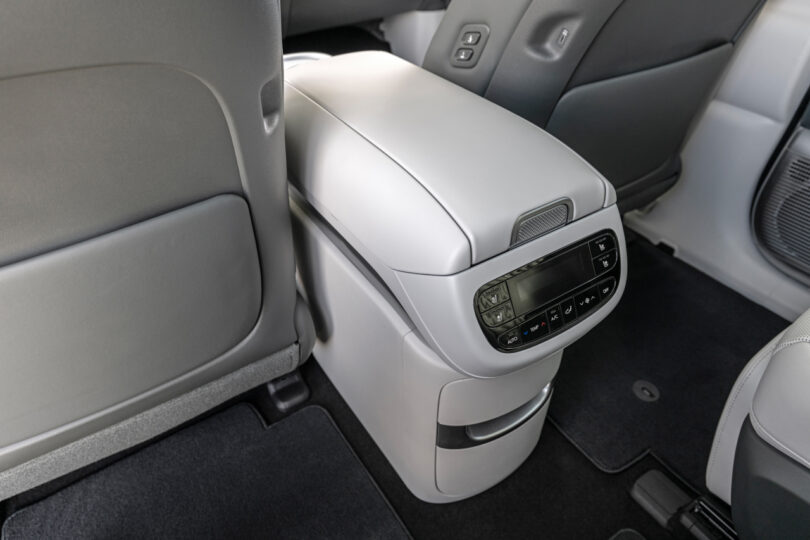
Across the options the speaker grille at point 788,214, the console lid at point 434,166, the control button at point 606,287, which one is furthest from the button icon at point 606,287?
the speaker grille at point 788,214

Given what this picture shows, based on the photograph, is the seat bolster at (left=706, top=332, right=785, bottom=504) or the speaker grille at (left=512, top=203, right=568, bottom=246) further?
the seat bolster at (left=706, top=332, right=785, bottom=504)

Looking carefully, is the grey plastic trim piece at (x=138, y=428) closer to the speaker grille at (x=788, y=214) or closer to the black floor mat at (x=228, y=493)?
the black floor mat at (x=228, y=493)

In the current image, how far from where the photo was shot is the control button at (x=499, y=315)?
69cm

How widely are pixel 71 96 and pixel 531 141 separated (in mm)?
552

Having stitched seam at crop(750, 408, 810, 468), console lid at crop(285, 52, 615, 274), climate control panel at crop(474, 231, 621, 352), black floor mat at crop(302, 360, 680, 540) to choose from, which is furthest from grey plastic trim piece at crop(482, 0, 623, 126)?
black floor mat at crop(302, 360, 680, 540)

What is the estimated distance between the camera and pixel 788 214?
1358 millimetres

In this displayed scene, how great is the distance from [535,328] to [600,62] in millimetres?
529

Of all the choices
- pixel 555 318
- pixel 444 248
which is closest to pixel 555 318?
pixel 555 318

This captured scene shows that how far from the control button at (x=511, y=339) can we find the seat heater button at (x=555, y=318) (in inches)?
2.1

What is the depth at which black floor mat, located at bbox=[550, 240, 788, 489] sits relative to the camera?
47.3 inches

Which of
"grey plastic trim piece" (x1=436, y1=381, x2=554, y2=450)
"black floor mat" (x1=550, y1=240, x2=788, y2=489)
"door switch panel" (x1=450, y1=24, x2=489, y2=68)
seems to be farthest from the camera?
"black floor mat" (x1=550, y1=240, x2=788, y2=489)

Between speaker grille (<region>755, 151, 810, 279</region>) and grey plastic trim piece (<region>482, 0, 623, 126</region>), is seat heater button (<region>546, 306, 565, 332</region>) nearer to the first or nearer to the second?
grey plastic trim piece (<region>482, 0, 623, 126</region>)

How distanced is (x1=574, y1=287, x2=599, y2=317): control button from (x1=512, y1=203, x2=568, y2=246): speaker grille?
0.35 ft

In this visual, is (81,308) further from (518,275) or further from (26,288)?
(518,275)
